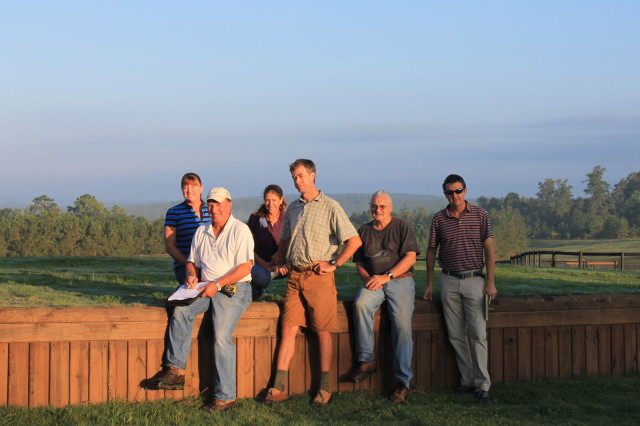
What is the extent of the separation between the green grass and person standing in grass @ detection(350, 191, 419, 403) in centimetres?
35

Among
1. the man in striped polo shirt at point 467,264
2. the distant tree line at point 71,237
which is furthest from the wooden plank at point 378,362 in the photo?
the distant tree line at point 71,237

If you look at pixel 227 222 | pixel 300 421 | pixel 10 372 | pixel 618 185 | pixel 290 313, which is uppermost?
pixel 618 185

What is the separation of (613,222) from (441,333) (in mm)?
130393

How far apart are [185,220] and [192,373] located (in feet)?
5.52

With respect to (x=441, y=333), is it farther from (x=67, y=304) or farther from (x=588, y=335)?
(x=67, y=304)

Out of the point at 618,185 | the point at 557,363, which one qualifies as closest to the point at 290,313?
the point at 557,363

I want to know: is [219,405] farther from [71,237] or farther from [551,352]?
[71,237]

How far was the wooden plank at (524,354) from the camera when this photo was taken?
25.3 feet

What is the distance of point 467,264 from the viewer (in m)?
7.02

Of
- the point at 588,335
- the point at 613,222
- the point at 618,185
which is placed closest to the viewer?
the point at 588,335

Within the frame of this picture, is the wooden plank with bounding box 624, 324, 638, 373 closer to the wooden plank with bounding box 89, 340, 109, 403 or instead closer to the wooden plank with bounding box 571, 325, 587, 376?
the wooden plank with bounding box 571, 325, 587, 376

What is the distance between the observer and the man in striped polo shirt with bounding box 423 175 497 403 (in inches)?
274

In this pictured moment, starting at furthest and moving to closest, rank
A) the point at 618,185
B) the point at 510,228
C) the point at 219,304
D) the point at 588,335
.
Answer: the point at 618,185 < the point at 510,228 < the point at 588,335 < the point at 219,304

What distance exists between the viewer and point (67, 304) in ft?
24.2
